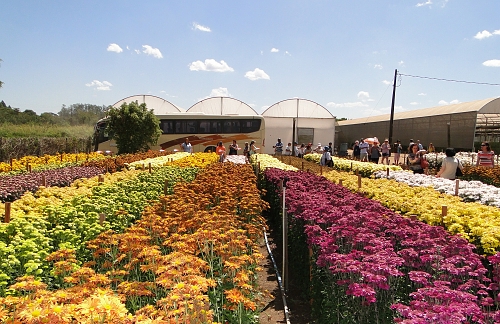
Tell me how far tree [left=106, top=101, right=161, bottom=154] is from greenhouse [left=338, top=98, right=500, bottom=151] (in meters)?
21.0

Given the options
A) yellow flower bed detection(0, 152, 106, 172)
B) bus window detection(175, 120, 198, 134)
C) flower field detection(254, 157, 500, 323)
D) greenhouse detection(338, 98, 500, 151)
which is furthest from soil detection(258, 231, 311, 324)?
greenhouse detection(338, 98, 500, 151)

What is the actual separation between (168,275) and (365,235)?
1956 mm

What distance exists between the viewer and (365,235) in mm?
3777

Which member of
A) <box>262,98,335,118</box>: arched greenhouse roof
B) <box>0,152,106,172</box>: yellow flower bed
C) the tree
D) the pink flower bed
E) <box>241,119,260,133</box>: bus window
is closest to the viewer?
the pink flower bed

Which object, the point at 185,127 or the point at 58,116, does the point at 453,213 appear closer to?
the point at 185,127

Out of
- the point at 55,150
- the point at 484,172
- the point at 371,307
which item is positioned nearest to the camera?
the point at 371,307

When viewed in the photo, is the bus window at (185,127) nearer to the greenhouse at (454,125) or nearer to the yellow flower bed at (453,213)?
the greenhouse at (454,125)

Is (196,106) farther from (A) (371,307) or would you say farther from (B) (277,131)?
(A) (371,307)

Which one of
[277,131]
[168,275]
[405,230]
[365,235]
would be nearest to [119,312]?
[168,275]

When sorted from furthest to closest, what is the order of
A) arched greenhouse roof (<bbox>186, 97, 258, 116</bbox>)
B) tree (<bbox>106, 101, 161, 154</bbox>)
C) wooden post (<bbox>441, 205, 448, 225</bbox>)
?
1. arched greenhouse roof (<bbox>186, 97, 258, 116</bbox>)
2. tree (<bbox>106, 101, 161, 154</bbox>)
3. wooden post (<bbox>441, 205, 448, 225</bbox>)

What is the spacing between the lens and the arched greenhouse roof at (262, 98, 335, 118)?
4028 cm

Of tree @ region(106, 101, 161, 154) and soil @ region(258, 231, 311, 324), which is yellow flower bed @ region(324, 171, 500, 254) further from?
tree @ region(106, 101, 161, 154)

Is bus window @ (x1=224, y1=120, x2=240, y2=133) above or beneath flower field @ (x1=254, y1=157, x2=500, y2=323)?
above

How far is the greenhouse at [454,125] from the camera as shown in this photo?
28.2 metres
